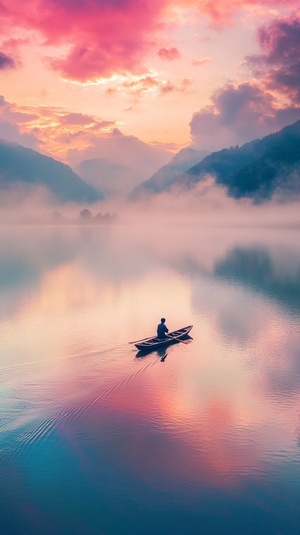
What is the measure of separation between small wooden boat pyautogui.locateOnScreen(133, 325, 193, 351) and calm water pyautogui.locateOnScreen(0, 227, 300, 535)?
0.81 m

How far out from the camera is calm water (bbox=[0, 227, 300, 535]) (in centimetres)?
1616

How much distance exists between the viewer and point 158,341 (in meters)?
35.5

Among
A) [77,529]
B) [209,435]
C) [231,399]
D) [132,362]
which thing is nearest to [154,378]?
[132,362]

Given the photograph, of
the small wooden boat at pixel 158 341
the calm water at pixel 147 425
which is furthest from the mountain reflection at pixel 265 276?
the small wooden boat at pixel 158 341

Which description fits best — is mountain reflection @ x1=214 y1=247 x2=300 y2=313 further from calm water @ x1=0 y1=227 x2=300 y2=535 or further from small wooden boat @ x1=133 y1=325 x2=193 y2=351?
small wooden boat @ x1=133 y1=325 x2=193 y2=351

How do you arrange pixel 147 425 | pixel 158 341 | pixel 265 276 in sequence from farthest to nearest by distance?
pixel 265 276 → pixel 158 341 → pixel 147 425

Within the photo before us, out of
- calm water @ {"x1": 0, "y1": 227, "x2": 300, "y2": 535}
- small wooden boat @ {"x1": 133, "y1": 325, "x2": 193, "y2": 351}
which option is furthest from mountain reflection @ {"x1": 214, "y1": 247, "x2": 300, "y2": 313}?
small wooden boat @ {"x1": 133, "y1": 325, "x2": 193, "y2": 351}

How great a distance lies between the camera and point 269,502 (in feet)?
54.7

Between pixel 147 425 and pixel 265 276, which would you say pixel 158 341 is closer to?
pixel 147 425

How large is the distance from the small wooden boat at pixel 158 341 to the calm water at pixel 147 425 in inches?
31.8

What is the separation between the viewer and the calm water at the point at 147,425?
16156 mm

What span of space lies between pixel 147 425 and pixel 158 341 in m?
13.4

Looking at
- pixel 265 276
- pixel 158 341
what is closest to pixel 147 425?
pixel 158 341

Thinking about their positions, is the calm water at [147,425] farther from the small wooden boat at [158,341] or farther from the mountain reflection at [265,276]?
the mountain reflection at [265,276]
